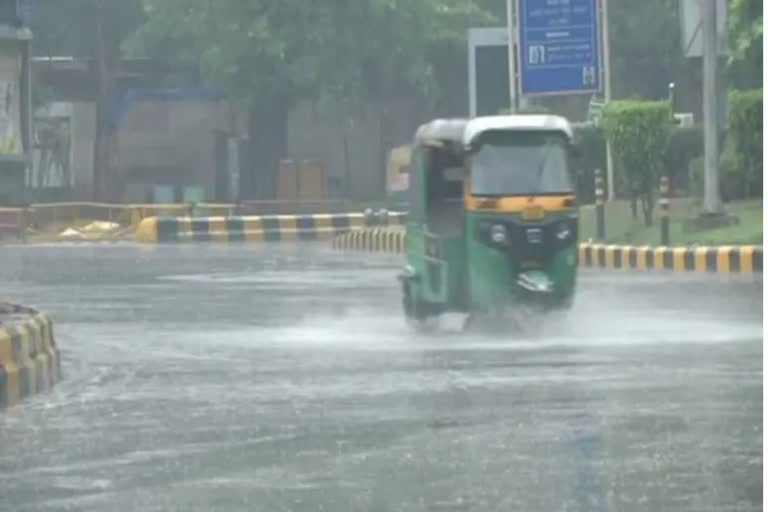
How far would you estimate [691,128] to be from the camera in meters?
38.8

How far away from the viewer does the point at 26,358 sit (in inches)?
630

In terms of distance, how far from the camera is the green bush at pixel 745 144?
34.8 metres

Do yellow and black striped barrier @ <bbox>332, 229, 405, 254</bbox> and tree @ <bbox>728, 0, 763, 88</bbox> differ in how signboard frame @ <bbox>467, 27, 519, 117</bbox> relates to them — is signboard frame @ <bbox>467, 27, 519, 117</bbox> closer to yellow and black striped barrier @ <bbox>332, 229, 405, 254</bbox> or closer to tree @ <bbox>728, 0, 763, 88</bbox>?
yellow and black striped barrier @ <bbox>332, 229, 405, 254</bbox>

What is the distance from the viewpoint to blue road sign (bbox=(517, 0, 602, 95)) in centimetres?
3772

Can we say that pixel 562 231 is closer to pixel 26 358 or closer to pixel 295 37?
pixel 26 358

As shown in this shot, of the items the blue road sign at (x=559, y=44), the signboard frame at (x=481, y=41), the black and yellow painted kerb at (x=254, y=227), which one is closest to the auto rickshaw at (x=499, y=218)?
the blue road sign at (x=559, y=44)

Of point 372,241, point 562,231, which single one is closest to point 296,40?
point 372,241

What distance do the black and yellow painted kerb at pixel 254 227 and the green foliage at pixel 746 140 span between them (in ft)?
36.7

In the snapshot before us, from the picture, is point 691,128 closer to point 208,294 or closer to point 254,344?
point 208,294

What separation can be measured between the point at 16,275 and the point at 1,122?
14.1m

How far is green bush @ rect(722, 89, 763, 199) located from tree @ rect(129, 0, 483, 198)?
1982 cm

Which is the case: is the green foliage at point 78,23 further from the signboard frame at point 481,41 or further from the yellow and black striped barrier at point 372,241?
the signboard frame at point 481,41

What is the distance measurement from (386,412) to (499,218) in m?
7.45

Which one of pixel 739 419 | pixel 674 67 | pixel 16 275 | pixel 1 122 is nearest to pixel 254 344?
pixel 739 419
